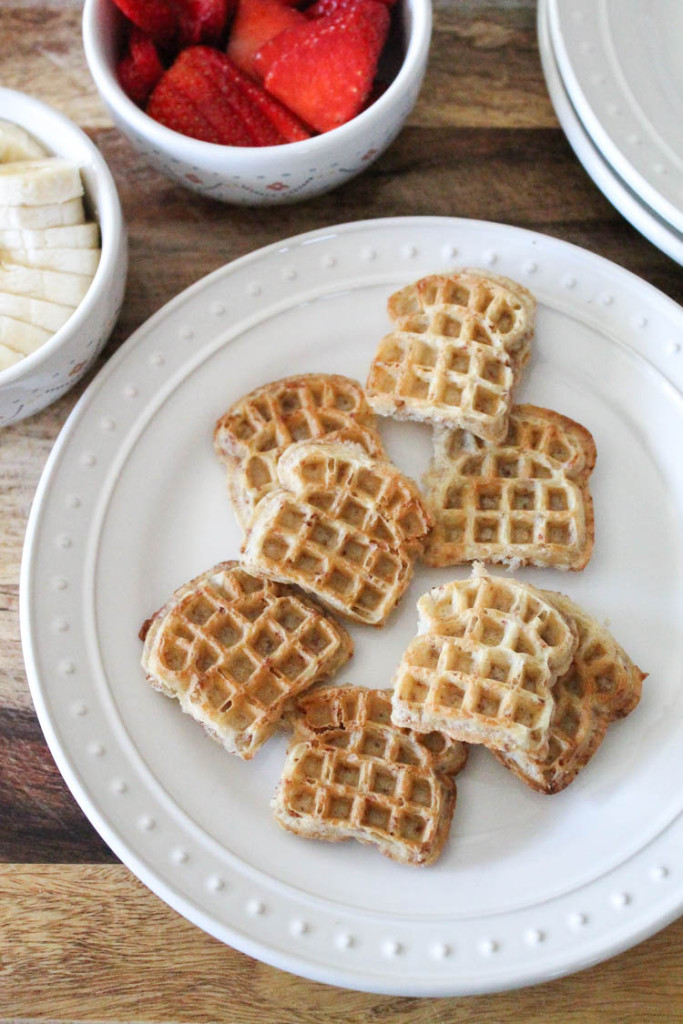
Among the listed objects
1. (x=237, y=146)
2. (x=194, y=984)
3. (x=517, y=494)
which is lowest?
(x=194, y=984)

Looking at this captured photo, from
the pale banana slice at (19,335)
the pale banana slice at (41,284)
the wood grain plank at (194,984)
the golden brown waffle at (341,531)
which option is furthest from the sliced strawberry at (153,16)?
the wood grain plank at (194,984)

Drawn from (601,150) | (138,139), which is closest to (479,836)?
(601,150)

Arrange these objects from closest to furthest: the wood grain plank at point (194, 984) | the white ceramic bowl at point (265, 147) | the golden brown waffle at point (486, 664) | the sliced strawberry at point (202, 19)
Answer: the golden brown waffle at point (486, 664) < the wood grain plank at point (194, 984) < the white ceramic bowl at point (265, 147) < the sliced strawberry at point (202, 19)

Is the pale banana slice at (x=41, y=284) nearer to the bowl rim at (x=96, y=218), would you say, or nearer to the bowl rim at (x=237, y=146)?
the bowl rim at (x=96, y=218)

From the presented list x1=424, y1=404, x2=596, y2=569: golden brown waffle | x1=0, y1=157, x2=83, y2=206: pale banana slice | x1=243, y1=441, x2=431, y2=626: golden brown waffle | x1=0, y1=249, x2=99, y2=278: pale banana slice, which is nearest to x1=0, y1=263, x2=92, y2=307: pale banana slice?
x1=0, y1=249, x2=99, y2=278: pale banana slice

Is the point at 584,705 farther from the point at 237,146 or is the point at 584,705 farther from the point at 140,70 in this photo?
the point at 140,70

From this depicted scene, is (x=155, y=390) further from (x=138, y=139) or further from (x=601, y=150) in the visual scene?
(x=601, y=150)

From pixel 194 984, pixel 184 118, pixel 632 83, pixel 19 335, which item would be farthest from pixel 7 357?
pixel 632 83
